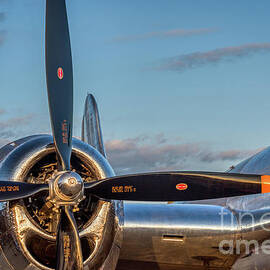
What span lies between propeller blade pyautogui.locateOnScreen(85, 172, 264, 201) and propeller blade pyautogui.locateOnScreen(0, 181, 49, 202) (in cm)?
83

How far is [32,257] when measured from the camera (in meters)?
8.63

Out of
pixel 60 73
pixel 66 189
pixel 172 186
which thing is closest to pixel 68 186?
pixel 66 189

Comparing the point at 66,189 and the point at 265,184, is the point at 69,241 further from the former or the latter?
the point at 265,184

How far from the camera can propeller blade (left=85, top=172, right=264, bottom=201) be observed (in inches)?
351

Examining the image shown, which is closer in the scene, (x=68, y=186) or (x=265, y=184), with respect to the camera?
(x=68, y=186)

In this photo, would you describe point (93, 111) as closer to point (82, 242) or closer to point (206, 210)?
point (206, 210)

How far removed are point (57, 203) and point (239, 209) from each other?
500 centimetres

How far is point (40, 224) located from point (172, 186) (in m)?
2.20

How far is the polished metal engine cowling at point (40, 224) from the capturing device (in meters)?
8.60

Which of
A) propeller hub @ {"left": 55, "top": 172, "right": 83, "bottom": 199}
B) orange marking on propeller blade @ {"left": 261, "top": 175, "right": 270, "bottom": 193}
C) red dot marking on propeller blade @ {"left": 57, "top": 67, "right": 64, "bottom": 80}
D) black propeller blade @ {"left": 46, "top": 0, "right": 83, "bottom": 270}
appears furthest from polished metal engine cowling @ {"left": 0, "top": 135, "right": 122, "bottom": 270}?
orange marking on propeller blade @ {"left": 261, "top": 175, "right": 270, "bottom": 193}

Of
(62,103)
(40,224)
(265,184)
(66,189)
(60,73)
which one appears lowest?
(40,224)

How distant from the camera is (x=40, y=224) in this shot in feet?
29.2

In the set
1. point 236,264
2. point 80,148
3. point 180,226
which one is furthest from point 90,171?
point 236,264

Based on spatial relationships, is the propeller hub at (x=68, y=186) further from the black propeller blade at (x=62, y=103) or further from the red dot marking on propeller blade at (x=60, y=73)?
the red dot marking on propeller blade at (x=60, y=73)
